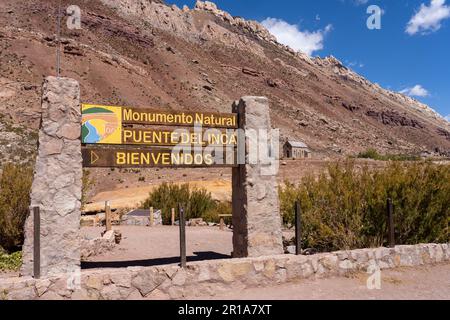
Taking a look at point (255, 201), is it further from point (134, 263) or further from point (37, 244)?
point (37, 244)

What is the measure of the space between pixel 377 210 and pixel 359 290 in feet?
10.4

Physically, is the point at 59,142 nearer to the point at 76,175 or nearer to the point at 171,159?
the point at 76,175

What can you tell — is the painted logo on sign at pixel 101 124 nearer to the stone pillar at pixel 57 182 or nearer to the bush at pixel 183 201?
the stone pillar at pixel 57 182

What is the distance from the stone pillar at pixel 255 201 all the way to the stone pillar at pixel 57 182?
3207mm

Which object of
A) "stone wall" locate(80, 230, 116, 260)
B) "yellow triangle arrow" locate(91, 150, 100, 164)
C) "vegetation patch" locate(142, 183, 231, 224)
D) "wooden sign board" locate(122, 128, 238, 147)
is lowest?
"stone wall" locate(80, 230, 116, 260)

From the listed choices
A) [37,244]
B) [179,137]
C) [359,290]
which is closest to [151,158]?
[179,137]

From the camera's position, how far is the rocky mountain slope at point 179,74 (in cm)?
5462

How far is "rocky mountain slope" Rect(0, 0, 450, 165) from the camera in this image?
54.6 metres

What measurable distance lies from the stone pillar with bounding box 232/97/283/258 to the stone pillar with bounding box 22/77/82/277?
10.5ft

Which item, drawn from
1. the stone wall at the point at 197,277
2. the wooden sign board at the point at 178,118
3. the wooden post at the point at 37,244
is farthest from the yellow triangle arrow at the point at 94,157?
the stone wall at the point at 197,277

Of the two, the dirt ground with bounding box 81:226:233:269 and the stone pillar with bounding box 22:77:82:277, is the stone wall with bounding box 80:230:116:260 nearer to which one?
the dirt ground with bounding box 81:226:233:269

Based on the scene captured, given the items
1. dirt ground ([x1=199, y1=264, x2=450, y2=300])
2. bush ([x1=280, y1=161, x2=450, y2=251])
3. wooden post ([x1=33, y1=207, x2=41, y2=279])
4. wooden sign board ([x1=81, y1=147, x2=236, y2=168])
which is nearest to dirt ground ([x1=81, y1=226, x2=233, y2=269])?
bush ([x1=280, y1=161, x2=450, y2=251])
